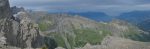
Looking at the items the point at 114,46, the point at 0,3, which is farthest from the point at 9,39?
the point at 114,46

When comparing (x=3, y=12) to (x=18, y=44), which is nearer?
(x=3, y=12)

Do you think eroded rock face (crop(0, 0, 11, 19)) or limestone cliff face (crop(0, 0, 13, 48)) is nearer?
limestone cliff face (crop(0, 0, 13, 48))

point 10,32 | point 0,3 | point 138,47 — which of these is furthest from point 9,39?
point 138,47

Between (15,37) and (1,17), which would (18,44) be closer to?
(15,37)

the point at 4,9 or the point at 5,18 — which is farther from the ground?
the point at 4,9

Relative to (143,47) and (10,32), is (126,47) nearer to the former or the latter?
(143,47)

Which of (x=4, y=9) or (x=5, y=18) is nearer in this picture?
(x=5, y=18)

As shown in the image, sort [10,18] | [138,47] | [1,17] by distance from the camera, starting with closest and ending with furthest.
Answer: [138,47] → [1,17] → [10,18]

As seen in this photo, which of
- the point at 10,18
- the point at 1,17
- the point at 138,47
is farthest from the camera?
the point at 10,18

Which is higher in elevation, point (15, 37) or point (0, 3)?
point (0, 3)

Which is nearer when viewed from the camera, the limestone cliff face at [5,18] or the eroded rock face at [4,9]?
the limestone cliff face at [5,18]
